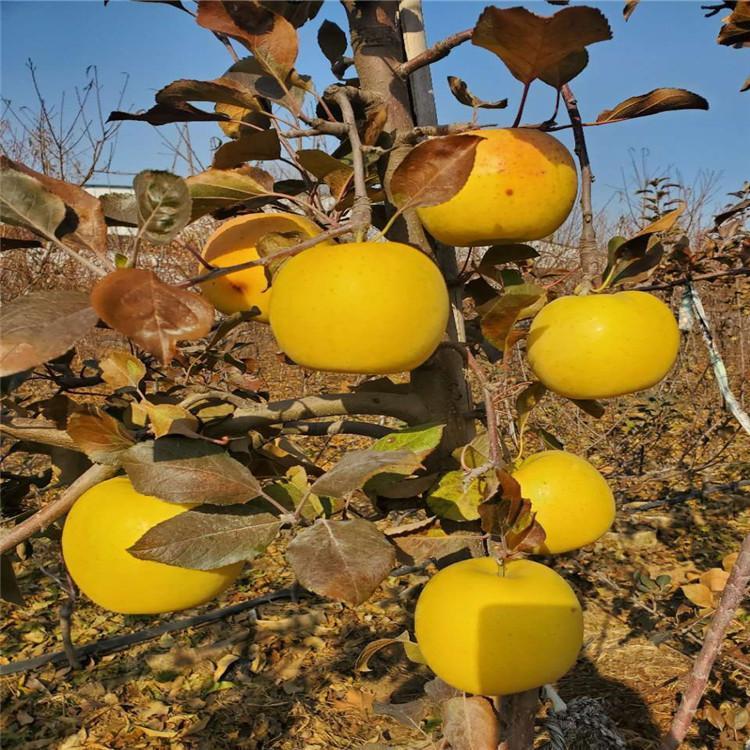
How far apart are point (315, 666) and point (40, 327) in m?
1.90

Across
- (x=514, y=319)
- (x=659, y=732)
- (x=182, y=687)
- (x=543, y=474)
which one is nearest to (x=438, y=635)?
(x=543, y=474)

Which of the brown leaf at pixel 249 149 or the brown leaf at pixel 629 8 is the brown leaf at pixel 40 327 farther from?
the brown leaf at pixel 629 8

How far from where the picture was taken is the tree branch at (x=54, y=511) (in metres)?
0.58

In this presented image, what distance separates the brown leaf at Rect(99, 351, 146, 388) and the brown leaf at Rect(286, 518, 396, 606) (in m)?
0.26

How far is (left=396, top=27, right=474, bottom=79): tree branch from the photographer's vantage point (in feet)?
2.09

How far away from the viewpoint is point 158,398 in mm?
733

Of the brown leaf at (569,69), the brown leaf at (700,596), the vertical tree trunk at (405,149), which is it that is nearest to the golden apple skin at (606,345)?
the vertical tree trunk at (405,149)

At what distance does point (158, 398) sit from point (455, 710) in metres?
0.48

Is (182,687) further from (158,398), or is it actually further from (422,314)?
(422,314)

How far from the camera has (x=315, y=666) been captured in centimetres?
208

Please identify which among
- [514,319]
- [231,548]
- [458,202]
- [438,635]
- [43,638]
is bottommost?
[43,638]

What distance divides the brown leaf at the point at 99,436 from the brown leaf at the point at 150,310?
0.19 metres

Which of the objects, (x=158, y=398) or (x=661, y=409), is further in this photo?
(x=661, y=409)

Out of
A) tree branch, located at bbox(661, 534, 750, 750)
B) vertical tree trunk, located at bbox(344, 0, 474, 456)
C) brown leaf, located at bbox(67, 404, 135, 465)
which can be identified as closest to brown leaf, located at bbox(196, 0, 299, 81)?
vertical tree trunk, located at bbox(344, 0, 474, 456)
